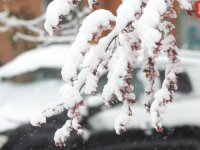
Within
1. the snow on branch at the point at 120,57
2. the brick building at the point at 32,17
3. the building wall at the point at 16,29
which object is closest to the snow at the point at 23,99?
the snow on branch at the point at 120,57

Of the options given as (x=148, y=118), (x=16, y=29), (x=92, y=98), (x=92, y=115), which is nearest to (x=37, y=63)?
(x=92, y=98)

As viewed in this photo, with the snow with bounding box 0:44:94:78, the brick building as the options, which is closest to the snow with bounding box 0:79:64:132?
the snow with bounding box 0:44:94:78

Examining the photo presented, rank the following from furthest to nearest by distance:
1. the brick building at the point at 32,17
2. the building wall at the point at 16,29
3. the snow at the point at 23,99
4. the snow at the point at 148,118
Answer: the building wall at the point at 16,29, the brick building at the point at 32,17, the snow at the point at 23,99, the snow at the point at 148,118

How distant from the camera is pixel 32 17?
8430mm

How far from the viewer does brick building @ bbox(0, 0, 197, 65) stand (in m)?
7.86

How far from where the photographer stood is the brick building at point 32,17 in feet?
25.8

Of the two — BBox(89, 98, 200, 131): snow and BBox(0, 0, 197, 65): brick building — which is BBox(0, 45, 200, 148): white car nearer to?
BBox(89, 98, 200, 131): snow

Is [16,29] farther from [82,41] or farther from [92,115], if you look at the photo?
[82,41]

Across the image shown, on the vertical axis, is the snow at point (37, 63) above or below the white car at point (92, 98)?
above

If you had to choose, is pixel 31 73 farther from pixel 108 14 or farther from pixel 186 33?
pixel 186 33

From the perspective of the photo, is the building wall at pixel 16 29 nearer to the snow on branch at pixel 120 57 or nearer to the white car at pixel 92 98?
the white car at pixel 92 98

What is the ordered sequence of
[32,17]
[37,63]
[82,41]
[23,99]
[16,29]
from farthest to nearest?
[16,29] < [32,17] < [37,63] < [23,99] < [82,41]

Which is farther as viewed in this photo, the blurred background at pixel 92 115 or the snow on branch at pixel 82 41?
the blurred background at pixel 92 115

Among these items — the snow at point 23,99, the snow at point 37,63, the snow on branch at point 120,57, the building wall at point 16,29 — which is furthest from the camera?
the building wall at point 16,29
